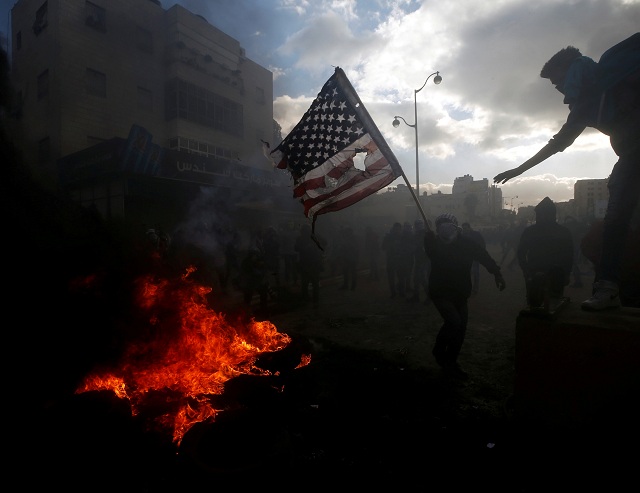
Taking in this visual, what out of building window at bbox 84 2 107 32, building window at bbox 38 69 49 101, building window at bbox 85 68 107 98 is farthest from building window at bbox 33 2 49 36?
building window at bbox 85 68 107 98

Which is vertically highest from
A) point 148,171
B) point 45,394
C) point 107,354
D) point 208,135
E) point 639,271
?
point 208,135

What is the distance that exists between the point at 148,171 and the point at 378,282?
40.8ft

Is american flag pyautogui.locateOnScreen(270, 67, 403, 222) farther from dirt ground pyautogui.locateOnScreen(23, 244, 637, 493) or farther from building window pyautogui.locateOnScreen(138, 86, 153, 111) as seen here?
building window pyautogui.locateOnScreen(138, 86, 153, 111)

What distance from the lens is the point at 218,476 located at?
229cm

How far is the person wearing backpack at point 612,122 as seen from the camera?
2.51 meters

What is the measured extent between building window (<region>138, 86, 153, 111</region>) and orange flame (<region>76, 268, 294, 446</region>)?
23927 mm

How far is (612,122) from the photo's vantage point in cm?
263

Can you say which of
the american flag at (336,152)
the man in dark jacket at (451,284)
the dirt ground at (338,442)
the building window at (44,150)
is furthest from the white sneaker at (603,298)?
the building window at (44,150)

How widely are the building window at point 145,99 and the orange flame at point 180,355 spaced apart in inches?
942

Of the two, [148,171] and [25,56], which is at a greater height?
[25,56]

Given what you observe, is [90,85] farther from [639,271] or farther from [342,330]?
[639,271]

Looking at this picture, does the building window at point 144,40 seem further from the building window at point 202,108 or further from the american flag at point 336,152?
the american flag at point 336,152

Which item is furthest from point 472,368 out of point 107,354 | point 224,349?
point 107,354

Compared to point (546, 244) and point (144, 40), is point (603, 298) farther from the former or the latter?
point (144, 40)
